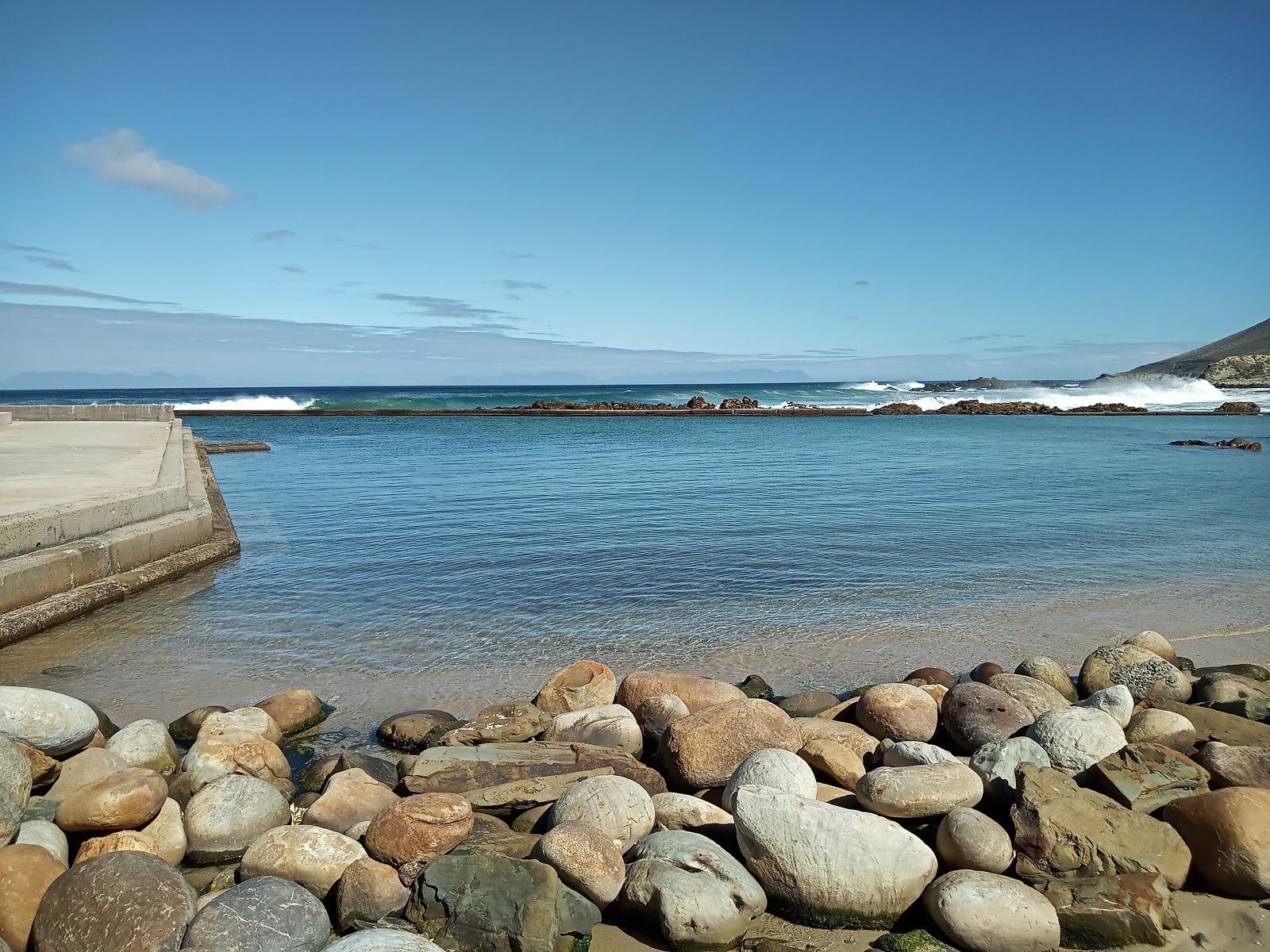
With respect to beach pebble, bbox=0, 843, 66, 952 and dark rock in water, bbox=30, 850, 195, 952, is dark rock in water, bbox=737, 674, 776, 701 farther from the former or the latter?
beach pebble, bbox=0, 843, 66, 952

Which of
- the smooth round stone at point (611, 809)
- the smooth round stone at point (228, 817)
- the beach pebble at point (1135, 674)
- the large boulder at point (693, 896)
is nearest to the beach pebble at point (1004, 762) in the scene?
the large boulder at point (693, 896)

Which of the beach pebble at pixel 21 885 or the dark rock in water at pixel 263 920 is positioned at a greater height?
the beach pebble at pixel 21 885

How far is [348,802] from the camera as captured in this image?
377cm

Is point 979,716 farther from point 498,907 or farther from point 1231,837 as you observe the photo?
point 498,907

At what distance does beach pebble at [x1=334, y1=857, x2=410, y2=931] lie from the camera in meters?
3.07

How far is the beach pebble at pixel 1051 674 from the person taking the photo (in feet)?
17.5

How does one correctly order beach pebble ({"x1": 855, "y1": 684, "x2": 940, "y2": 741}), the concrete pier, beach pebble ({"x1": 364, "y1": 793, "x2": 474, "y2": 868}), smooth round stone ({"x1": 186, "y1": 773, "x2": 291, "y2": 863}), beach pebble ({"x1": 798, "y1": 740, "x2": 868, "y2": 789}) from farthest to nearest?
the concrete pier → beach pebble ({"x1": 855, "y1": 684, "x2": 940, "y2": 741}) → beach pebble ({"x1": 798, "y1": 740, "x2": 868, "y2": 789}) → smooth round stone ({"x1": 186, "y1": 773, "x2": 291, "y2": 863}) → beach pebble ({"x1": 364, "y1": 793, "x2": 474, "y2": 868})

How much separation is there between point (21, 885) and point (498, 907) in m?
1.54

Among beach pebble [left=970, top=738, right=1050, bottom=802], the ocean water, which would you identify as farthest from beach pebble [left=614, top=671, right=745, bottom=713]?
beach pebble [left=970, top=738, right=1050, bottom=802]

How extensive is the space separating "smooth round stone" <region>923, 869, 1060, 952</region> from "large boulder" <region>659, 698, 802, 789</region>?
3.94ft

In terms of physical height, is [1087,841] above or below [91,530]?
below

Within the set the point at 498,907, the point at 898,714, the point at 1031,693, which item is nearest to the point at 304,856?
the point at 498,907

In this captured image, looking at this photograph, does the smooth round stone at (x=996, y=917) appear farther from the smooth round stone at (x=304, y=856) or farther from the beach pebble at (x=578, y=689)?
the beach pebble at (x=578, y=689)

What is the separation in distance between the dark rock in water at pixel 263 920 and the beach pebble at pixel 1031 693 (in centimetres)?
355
